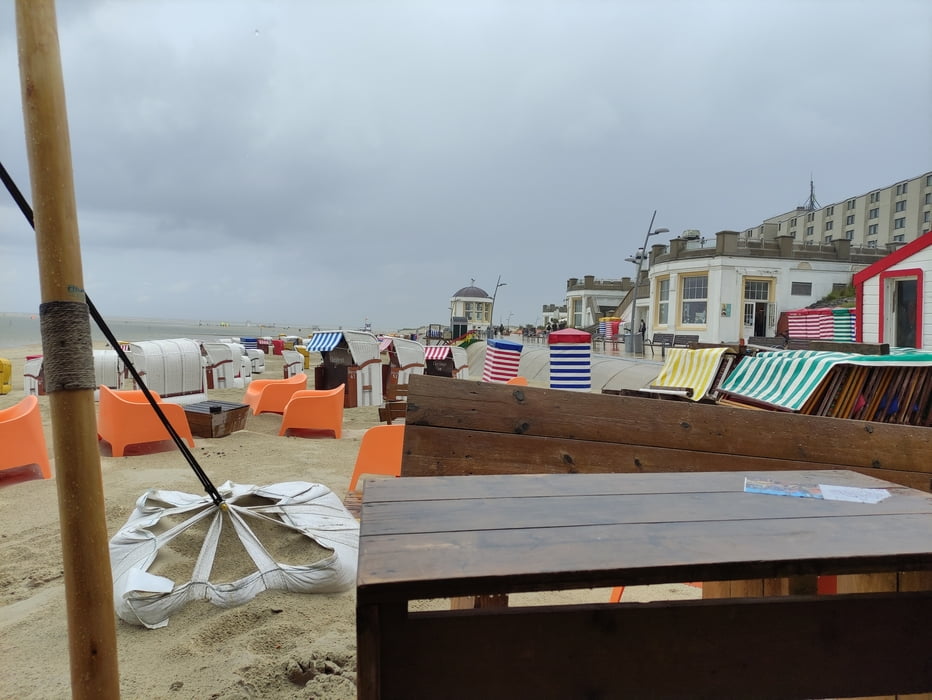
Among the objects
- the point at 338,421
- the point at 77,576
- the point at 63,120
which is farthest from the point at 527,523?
the point at 338,421

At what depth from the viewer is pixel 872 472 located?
2.46 meters

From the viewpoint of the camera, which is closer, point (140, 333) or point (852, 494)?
point (852, 494)

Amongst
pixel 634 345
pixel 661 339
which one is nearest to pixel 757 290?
pixel 661 339

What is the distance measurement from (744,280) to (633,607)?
2661 cm

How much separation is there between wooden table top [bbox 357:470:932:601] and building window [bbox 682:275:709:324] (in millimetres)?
25656

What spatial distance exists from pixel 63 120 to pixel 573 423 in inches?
84.1

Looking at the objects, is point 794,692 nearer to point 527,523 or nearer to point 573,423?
point 527,523

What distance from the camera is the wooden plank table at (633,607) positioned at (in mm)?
1064

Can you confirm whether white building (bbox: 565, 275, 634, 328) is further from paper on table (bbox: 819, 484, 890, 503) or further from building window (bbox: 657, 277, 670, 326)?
paper on table (bbox: 819, 484, 890, 503)

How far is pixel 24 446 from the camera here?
4832mm

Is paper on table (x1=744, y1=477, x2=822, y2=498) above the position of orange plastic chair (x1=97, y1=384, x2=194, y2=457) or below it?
above

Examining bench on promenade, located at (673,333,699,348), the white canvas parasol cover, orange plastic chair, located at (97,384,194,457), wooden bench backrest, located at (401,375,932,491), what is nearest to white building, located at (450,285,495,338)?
bench on promenade, located at (673,333,699,348)

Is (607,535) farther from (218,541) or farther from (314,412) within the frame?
(314,412)

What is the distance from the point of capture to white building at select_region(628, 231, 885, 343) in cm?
2447
